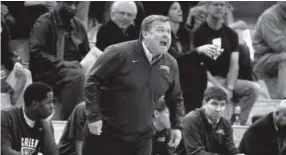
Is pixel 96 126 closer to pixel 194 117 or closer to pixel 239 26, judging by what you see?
pixel 194 117

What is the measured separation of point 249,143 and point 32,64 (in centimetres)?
244

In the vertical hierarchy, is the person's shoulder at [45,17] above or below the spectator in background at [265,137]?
above

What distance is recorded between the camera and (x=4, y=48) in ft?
28.6

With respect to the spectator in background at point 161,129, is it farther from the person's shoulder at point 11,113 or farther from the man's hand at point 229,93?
the man's hand at point 229,93

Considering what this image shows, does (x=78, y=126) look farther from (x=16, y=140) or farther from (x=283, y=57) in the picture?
(x=283, y=57)

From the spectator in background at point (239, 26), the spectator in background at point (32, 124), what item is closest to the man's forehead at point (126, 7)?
the spectator in background at point (239, 26)

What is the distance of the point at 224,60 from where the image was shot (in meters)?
9.70

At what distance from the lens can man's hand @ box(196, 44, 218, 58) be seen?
360 inches

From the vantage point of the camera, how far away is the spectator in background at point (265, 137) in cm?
849

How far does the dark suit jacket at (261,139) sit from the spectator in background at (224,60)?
3.47 ft

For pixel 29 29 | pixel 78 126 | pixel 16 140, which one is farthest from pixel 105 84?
pixel 29 29

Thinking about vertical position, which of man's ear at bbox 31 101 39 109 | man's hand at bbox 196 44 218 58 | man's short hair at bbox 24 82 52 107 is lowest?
man's hand at bbox 196 44 218 58

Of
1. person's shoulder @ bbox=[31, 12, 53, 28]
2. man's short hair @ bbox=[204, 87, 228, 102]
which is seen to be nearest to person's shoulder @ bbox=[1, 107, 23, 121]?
person's shoulder @ bbox=[31, 12, 53, 28]

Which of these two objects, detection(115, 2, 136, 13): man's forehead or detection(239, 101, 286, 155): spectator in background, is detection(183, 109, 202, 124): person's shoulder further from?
detection(115, 2, 136, 13): man's forehead
